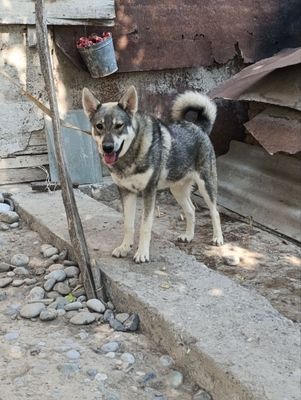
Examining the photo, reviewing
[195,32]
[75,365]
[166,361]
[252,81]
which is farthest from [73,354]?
[195,32]

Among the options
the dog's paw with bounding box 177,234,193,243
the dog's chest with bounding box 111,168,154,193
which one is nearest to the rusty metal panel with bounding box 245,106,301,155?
the dog's paw with bounding box 177,234,193,243

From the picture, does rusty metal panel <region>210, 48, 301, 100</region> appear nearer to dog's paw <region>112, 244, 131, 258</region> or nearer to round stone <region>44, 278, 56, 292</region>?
dog's paw <region>112, 244, 131, 258</region>

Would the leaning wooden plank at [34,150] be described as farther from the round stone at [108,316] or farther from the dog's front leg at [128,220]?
the round stone at [108,316]

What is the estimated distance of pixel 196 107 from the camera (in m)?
4.59

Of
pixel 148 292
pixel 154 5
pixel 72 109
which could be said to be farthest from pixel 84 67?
pixel 148 292

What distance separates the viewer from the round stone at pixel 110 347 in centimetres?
305

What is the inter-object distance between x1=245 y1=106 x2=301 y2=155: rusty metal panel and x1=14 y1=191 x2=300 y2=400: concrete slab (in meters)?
1.32

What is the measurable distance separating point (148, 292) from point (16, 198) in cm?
243

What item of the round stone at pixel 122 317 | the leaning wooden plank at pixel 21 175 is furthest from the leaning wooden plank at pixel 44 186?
the round stone at pixel 122 317

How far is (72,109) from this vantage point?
5.81 metres

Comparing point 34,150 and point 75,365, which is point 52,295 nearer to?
point 75,365

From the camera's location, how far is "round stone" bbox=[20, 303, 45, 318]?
11.1 ft

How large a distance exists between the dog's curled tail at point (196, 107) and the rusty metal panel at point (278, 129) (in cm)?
55

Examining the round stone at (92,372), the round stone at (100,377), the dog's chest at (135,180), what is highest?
the dog's chest at (135,180)
